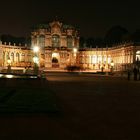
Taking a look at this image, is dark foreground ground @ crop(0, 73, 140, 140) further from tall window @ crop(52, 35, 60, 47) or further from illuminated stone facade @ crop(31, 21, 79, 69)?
tall window @ crop(52, 35, 60, 47)

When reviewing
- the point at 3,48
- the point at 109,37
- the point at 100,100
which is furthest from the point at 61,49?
the point at 100,100

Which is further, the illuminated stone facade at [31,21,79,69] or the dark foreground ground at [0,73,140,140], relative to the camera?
the illuminated stone facade at [31,21,79,69]

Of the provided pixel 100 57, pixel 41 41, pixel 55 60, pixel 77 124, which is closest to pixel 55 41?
pixel 41 41

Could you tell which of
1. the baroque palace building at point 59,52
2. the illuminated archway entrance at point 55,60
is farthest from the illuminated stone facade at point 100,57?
the illuminated archway entrance at point 55,60

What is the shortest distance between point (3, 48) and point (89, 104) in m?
85.4

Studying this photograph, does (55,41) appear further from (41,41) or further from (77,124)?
(77,124)

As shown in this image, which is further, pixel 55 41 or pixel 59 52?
pixel 55 41

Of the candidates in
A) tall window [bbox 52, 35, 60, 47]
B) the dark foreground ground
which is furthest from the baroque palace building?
the dark foreground ground

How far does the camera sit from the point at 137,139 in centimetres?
960

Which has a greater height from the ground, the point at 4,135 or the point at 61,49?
the point at 61,49

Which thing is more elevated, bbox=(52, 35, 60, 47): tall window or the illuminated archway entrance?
bbox=(52, 35, 60, 47): tall window

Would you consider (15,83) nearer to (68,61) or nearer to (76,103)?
(76,103)

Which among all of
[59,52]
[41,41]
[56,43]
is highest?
[41,41]

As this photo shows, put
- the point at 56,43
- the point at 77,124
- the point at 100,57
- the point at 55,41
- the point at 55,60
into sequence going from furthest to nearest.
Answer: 1. the point at 55,60
2. the point at 55,41
3. the point at 56,43
4. the point at 100,57
5. the point at 77,124
